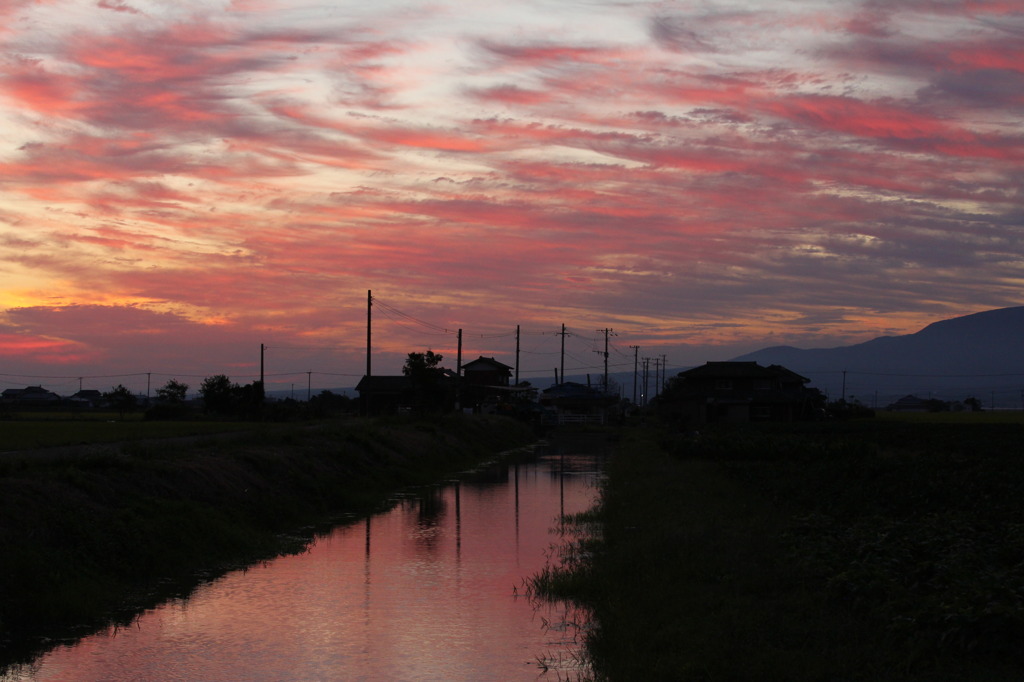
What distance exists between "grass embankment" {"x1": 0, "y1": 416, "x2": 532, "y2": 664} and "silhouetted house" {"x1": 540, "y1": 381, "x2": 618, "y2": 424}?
263 ft

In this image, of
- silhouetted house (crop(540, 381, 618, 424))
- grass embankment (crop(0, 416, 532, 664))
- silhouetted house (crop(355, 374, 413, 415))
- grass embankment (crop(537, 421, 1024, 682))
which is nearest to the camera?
grass embankment (crop(537, 421, 1024, 682))

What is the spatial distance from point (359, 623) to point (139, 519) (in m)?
6.16

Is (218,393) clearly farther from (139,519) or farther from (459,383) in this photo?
(139,519)

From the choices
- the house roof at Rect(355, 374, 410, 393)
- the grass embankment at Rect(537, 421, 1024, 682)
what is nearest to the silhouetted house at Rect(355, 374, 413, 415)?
the house roof at Rect(355, 374, 410, 393)

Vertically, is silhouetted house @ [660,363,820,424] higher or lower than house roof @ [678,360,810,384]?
lower

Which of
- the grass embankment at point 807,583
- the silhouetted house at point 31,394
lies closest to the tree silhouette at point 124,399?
the silhouetted house at point 31,394

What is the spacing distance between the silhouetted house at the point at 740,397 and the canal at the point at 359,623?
81320mm

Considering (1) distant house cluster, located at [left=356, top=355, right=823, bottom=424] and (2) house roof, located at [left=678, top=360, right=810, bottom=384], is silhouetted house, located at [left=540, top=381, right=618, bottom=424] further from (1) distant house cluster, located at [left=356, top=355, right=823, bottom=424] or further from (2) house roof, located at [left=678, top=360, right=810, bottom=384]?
(2) house roof, located at [left=678, top=360, right=810, bottom=384]

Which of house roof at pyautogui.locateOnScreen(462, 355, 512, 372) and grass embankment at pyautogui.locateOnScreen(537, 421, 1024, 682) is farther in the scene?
house roof at pyautogui.locateOnScreen(462, 355, 512, 372)

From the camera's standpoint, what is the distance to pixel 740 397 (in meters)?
103

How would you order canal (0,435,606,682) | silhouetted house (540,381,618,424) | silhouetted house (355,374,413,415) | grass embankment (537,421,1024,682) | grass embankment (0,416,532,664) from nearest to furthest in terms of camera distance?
grass embankment (537,421,1024,682) < canal (0,435,606,682) < grass embankment (0,416,532,664) < silhouetted house (355,374,413,415) < silhouetted house (540,381,618,424)

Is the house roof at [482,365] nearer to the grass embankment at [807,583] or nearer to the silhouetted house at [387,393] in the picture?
the silhouetted house at [387,393]

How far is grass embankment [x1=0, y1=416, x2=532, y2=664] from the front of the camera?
47.1 ft

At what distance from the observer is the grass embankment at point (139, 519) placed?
47.1 ft
